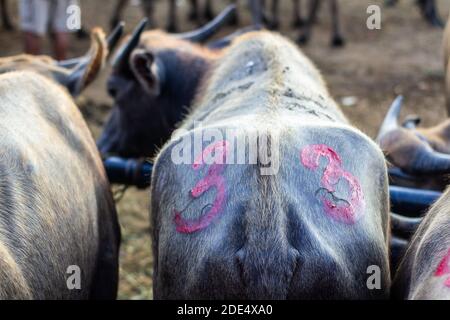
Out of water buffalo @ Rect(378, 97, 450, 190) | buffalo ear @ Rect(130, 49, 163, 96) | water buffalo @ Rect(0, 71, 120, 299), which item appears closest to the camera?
water buffalo @ Rect(0, 71, 120, 299)

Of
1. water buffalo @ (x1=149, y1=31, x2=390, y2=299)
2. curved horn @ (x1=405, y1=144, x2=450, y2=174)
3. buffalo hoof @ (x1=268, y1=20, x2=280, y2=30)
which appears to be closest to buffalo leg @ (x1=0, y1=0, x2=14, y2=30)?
buffalo hoof @ (x1=268, y1=20, x2=280, y2=30)

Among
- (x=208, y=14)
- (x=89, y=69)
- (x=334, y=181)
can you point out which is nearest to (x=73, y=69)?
(x=89, y=69)

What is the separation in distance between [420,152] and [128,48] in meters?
2.15

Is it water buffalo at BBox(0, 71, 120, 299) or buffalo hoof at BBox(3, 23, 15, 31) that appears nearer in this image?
water buffalo at BBox(0, 71, 120, 299)

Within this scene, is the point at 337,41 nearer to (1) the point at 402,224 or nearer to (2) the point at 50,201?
(1) the point at 402,224

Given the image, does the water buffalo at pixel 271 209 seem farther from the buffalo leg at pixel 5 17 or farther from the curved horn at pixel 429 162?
the buffalo leg at pixel 5 17

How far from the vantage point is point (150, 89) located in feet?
16.9

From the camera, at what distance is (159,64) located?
205 inches

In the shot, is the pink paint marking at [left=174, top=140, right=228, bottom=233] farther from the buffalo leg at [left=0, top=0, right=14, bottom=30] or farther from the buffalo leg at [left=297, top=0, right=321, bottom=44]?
the buffalo leg at [left=0, top=0, right=14, bottom=30]

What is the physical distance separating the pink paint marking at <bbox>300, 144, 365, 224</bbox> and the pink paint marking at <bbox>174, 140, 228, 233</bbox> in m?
0.32

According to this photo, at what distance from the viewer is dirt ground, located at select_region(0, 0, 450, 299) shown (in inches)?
274

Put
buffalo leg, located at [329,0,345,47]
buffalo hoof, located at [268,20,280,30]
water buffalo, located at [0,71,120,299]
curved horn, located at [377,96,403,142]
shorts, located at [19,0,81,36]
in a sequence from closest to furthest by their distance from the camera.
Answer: water buffalo, located at [0,71,120,299], curved horn, located at [377,96,403,142], shorts, located at [19,0,81,36], buffalo leg, located at [329,0,345,47], buffalo hoof, located at [268,20,280,30]

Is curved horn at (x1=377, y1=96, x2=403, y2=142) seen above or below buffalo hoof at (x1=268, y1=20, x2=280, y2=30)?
above
